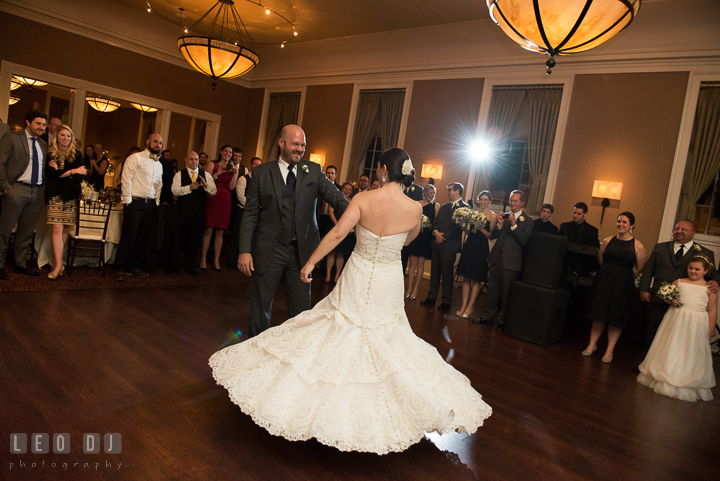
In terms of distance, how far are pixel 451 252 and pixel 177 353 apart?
13.0ft

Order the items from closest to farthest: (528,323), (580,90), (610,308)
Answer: (610,308) < (528,323) < (580,90)

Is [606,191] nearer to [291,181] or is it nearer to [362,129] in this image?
[362,129]

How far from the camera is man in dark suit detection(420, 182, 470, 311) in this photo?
6.35 metres

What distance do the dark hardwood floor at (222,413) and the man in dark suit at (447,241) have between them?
1714 mm

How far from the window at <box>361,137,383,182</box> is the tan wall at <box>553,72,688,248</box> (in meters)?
3.97

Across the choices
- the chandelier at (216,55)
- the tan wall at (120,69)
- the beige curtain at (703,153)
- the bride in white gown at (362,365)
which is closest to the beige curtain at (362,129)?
the chandelier at (216,55)

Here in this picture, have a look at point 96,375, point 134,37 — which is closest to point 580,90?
point 96,375

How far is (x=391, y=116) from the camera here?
32.0 feet

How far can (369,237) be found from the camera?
2504 mm

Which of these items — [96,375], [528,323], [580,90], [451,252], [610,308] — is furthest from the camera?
[580,90]

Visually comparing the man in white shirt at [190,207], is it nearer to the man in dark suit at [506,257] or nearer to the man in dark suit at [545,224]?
the man in dark suit at [506,257]

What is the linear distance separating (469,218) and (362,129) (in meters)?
5.08

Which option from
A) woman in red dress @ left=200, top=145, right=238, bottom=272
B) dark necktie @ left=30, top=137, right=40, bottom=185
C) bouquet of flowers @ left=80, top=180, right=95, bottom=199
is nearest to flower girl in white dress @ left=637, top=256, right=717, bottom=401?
woman in red dress @ left=200, top=145, right=238, bottom=272

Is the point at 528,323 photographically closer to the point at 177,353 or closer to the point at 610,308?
A: the point at 610,308
